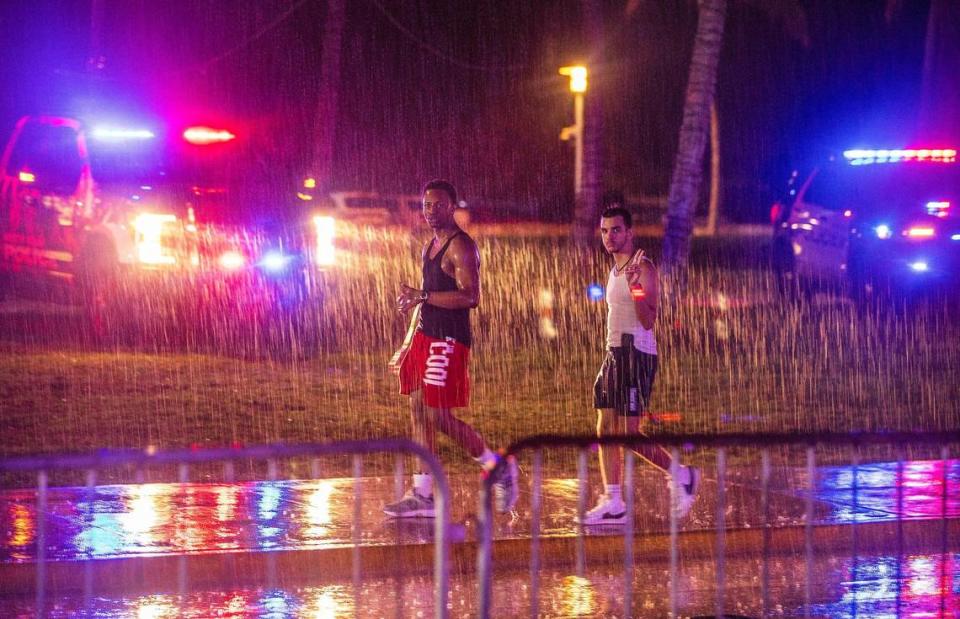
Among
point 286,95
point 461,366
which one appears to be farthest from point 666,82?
point 461,366

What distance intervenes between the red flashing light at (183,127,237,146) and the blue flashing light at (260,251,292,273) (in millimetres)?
1644

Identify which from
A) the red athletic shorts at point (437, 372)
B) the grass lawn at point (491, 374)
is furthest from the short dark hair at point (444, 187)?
the grass lawn at point (491, 374)

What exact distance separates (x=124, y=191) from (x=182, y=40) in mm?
25410

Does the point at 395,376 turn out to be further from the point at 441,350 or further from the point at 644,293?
the point at 644,293

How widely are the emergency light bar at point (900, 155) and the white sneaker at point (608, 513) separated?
12.9 meters

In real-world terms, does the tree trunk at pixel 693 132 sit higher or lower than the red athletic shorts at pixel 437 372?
higher

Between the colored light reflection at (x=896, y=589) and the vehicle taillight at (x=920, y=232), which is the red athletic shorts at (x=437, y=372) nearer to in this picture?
the colored light reflection at (x=896, y=589)

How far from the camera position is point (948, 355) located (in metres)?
16.7

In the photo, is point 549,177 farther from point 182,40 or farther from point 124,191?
point 124,191

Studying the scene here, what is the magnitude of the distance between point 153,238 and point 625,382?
845 centimetres

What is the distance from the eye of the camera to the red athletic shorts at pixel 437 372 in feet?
27.4

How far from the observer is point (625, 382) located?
8445 mm

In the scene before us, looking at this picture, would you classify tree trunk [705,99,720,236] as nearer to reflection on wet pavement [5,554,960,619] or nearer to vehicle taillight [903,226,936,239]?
vehicle taillight [903,226,936,239]

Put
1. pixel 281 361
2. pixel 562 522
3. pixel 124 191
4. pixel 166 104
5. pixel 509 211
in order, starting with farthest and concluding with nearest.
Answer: pixel 509 211
pixel 166 104
pixel 124 191
pixel 281 361
pixel 562 522
